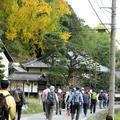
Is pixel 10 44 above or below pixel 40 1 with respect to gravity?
below

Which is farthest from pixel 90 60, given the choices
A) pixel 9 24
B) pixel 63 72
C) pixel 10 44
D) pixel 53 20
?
pixel 9 24

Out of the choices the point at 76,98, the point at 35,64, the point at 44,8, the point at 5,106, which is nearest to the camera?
the point at 5,106

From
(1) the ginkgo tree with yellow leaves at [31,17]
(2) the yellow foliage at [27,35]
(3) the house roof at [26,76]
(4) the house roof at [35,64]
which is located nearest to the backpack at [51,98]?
(1) the ginkgo tree with yellow leaves at [31,17]

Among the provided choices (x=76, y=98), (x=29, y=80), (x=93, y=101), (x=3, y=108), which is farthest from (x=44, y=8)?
(x=3, y=108)

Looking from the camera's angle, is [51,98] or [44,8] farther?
[44,8]

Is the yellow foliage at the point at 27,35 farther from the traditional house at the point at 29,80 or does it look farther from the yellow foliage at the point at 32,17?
the traditional house at the point at 29,80

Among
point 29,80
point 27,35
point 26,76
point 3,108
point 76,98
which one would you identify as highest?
point 27,35

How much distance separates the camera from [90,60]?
2763 inches

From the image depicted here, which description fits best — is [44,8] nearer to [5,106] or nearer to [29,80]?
[29,80]

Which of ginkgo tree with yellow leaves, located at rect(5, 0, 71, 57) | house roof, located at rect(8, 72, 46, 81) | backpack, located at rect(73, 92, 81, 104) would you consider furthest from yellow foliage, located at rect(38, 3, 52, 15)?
backpack, located at rect(73, 92, 81, 104)

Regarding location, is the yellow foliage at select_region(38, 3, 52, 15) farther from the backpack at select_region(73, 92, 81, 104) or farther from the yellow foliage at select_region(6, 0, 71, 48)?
the backpack at select_region(73, 92, 81, 104)

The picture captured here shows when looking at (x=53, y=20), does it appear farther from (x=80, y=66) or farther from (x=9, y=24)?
(x=80, y=66)

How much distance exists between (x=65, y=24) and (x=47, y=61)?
18801 mm

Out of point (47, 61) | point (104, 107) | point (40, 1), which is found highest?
point (40, 1)
